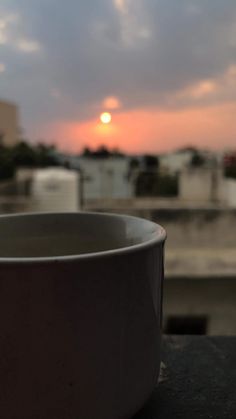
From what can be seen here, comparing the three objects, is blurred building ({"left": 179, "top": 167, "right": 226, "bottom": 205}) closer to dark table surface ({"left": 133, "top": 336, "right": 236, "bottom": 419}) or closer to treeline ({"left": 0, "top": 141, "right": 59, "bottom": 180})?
treeline ({"left": 0, "top": 141, "right": 59, "bottom": 180})

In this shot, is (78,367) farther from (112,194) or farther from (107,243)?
(112,194)

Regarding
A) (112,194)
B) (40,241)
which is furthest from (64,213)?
(112,194)

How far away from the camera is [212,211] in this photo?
2330 millimetres

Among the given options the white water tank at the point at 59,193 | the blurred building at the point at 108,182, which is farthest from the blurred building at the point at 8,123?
the white water tank at the point at 59,193

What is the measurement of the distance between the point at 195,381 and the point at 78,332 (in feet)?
0.60

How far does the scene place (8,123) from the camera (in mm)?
14305

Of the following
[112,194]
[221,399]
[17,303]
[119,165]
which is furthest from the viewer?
[119,165]

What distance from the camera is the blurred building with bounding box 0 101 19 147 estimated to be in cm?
1409

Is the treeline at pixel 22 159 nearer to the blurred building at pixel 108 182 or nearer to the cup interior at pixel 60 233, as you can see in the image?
the blurred building at pixel 108 182

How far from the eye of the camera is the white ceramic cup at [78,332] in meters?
0.23

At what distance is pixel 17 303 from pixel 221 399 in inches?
8.0

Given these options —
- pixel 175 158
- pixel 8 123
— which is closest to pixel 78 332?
pixel 175 158

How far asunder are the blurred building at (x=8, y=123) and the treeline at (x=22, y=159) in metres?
3.46

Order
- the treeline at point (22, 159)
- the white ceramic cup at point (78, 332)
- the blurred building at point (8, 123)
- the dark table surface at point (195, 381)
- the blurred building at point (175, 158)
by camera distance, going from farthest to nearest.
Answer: the blurred building at point (8, 123) → the blurred building at point (175, 158) → the treeline at point (22, 159) → the dark table surface at point (195, 381) → the white ceramic cup at point (78, 332)
